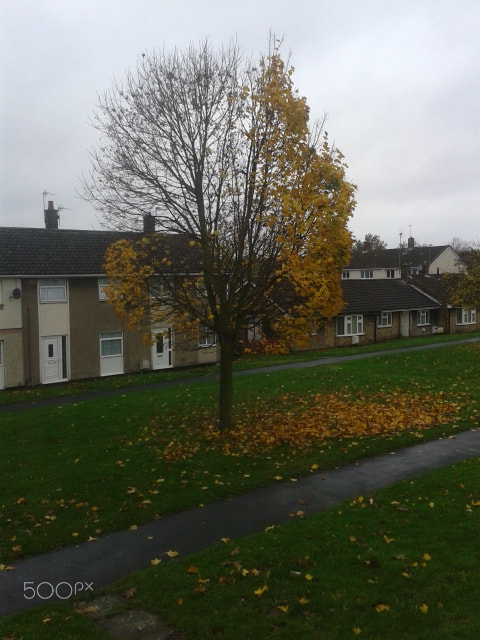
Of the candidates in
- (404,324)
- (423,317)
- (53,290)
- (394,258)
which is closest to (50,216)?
(53,290)

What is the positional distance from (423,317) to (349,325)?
10.0 meters

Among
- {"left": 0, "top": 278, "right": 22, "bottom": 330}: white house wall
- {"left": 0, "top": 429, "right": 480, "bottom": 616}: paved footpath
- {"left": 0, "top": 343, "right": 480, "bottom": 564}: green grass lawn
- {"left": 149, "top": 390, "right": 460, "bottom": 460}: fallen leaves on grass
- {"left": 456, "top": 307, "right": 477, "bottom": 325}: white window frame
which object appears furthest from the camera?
{"left": 456, "top": 307, "right": 477, "bottom": 325}: white window frame

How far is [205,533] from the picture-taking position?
7.25 meters

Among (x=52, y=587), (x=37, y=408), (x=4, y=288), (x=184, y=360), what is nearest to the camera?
(x=52, y=587)

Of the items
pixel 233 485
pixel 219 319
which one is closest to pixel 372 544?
pixel 233 485

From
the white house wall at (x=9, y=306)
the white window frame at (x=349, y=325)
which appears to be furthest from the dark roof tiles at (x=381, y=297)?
the white house wall at (x=9, y=306)

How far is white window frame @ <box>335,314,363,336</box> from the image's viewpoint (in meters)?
38.6

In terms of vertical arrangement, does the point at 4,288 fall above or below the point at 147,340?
above

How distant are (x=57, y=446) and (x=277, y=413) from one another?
5.19m

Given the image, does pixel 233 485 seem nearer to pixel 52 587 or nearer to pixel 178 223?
pixel 52 587

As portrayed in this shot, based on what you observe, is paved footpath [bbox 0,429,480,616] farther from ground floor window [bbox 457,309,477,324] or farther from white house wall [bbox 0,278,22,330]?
ground floor window [bbox 457,309,477,324]

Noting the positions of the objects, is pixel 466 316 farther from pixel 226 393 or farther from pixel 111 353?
pixel 226 393

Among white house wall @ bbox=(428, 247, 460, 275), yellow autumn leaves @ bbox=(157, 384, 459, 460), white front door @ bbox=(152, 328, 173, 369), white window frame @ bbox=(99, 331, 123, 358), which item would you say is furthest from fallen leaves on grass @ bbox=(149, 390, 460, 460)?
white house wall @ bbox=(428, 247, 460, 275)

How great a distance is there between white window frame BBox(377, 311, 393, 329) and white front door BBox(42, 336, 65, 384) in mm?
23667
